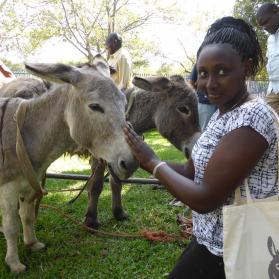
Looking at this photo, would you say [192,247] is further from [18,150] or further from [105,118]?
[18,150]

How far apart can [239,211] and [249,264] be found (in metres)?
0.24

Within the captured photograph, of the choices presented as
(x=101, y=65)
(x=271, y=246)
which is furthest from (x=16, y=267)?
(x=271, y=246)

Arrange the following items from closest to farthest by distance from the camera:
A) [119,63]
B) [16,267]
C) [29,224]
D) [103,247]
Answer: [16,267]
[29,224]
[103,247]
[119,63]

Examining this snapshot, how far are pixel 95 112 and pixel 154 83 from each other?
168 centimetres

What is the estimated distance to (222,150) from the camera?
1594 mm

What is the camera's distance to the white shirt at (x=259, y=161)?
161 cm

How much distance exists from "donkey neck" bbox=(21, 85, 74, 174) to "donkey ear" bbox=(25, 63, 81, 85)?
0.26m

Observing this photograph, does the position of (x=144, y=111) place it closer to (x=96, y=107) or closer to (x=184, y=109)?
(x=184, y=109)

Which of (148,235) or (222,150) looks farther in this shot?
(148,235)

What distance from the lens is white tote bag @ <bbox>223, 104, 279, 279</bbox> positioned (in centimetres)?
152

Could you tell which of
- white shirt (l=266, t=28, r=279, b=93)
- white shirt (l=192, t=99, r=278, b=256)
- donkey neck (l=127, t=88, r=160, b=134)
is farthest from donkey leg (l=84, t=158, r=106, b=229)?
white shirt (l=192, t=99, r=278, b=256)

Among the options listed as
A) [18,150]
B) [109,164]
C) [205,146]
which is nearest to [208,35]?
[205,146]

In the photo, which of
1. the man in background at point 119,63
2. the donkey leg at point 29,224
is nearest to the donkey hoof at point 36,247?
the donkey leg at point 29,224

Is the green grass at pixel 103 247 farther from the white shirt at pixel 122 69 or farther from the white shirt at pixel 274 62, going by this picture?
the white shirt at pixel 274 62
